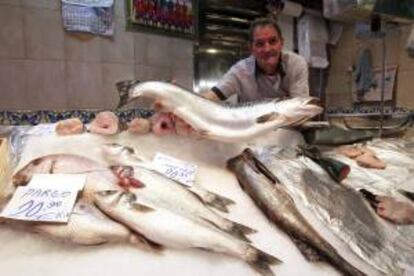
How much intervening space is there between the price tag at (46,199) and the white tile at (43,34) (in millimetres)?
1905

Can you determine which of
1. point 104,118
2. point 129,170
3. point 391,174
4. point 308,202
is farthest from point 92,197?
point 391,174

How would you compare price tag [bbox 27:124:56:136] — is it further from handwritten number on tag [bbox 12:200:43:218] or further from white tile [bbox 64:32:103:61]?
white tile [bbox 64:32:103:61]

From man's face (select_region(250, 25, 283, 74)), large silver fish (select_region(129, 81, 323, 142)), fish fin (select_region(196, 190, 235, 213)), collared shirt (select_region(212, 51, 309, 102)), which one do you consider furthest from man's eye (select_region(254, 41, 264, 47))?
fish fin (select_region(196, 190, 235, 213))

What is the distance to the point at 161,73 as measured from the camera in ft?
11.1

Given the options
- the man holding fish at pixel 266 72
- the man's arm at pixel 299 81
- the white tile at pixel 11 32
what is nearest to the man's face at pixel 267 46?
the man holding fish at pixel 266 72

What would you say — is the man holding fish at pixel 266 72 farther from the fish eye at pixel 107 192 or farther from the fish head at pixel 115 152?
the fish eye at pixel 107 192

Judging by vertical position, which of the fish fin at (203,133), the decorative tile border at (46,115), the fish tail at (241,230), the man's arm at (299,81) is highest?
the man's arm at (299,81)

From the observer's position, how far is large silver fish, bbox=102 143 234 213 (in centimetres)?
112

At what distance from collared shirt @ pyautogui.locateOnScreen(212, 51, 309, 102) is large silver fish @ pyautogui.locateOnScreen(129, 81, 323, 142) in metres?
0.75

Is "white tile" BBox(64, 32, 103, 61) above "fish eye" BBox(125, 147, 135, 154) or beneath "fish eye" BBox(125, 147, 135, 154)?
above

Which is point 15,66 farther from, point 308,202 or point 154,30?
point 308,202

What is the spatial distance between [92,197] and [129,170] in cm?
15

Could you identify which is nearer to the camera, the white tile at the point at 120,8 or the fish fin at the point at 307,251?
the fish fin at the point at 307,251

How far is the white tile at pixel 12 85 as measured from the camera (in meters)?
2.57
